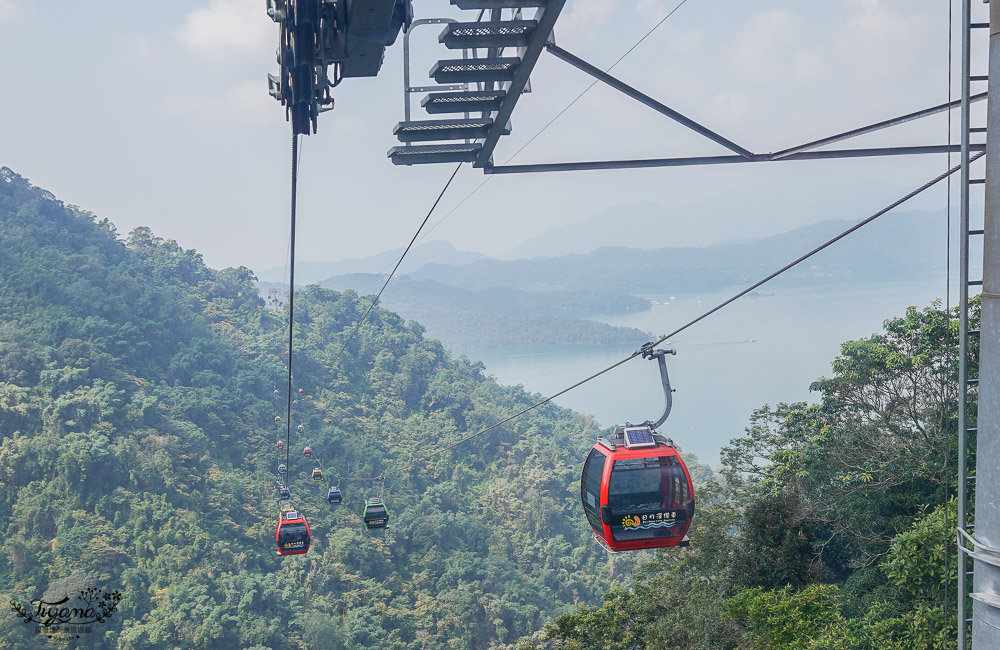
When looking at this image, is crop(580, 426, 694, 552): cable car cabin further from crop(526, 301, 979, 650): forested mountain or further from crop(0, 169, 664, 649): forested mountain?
crop(0, 169, 664, 649): forested mountain

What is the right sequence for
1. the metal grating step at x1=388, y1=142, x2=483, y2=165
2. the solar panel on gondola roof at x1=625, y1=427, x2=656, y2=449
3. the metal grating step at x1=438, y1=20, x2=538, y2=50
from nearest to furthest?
the metal grating step at x1=438, y1=20, x2=538, y2=50 < the metal grating step at x1=388, y1=142, x2=483, y2=165 < the solar panel on gondola roof at x1=625, y1=427, x2=656, y2=449

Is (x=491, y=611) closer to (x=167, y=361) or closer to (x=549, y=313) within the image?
(x=167, y=361)

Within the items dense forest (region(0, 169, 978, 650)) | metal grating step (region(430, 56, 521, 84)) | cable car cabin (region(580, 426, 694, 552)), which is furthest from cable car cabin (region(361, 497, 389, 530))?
metal grating step (region(430, 56, 521, 84))

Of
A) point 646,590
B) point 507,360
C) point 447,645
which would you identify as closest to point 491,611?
point 447,645

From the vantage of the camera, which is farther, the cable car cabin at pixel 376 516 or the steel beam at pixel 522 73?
the cable car cabin at pixel 376 516

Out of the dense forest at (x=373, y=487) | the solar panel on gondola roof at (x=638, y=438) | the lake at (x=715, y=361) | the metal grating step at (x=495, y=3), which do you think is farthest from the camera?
the lake at (x=715, y=361)

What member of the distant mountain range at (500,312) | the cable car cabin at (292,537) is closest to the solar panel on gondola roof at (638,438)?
the cable car cabin at (292,537)

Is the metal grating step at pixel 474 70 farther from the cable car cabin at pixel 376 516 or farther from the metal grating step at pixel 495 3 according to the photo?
the cable car cabin at pixel 376 516

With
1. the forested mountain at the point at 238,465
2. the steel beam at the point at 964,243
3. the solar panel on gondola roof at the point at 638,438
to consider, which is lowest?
the forested mountain at the point at 238,465

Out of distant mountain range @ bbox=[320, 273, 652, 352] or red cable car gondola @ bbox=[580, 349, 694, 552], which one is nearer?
red cable car gondola @ bbox=[580, 349, 694, 552]

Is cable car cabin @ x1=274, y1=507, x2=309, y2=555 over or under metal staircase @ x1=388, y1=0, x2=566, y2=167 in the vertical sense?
under
